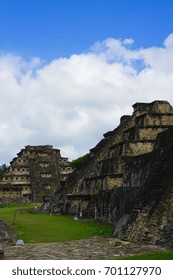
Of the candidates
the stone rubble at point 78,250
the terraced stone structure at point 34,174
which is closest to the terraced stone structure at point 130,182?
the stone rubble at point 78,250

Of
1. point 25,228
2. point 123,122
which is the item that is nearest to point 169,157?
point 25,228

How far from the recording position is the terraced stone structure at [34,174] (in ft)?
178

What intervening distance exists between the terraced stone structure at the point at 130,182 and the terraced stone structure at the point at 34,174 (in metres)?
18.9

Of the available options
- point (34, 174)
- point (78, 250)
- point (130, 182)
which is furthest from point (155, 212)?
point (34, 174)

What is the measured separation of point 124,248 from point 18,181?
46.5m

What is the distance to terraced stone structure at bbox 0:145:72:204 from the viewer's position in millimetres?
54219

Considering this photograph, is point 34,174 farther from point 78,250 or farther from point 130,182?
point 78,250


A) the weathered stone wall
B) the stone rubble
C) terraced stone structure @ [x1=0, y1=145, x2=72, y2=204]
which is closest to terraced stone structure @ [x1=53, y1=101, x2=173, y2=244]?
the weathered stone wall

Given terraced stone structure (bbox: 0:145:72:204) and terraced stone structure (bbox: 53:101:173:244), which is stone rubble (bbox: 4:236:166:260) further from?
terraced stone structure (bbox: 0:145:72:204)

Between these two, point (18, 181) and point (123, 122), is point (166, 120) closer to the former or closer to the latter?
point (123, 122)

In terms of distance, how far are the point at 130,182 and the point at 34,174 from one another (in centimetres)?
3774

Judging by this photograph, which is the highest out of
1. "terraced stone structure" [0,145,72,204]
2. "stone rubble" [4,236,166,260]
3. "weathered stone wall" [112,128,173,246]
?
"terraced stone structure" [0,145,72,204]

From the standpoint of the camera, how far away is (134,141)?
26953 millimetres

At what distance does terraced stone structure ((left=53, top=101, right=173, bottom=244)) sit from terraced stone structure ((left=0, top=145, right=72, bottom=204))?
18.9 metres
